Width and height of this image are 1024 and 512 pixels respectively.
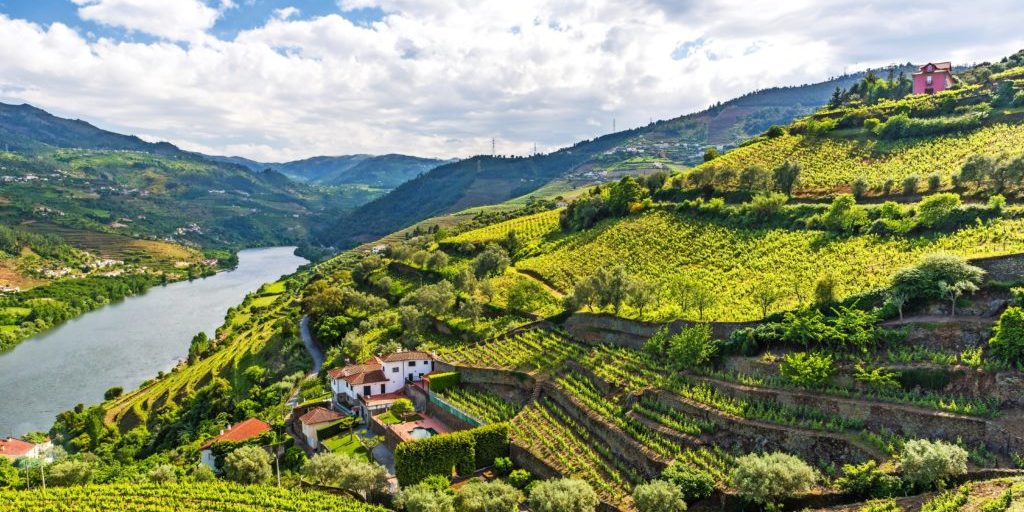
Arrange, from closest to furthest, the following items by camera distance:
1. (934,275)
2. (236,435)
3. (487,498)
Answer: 1. (487,498)
2. (934,275)
3. (236,435)

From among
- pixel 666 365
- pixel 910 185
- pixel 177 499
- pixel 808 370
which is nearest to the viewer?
pixel 808 370

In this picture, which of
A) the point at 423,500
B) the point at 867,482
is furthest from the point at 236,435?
the point at 867,482

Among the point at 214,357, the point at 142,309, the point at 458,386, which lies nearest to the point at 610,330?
the point at 458,386

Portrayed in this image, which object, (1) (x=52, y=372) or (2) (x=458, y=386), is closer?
(2) (x=458, y=386)

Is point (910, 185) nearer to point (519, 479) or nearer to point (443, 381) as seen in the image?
point (443, 381)

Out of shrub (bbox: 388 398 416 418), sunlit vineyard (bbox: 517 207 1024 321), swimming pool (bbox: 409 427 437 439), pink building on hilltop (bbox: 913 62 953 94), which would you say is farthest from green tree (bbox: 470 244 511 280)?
pink building on hilltop (bbox: 913 62 953 94)

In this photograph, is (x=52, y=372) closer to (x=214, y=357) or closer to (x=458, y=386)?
(x=214, y=357)

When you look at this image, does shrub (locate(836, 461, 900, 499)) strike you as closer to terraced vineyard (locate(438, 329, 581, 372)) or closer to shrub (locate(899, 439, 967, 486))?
shrub (locate(899, 439, 967, 486))
